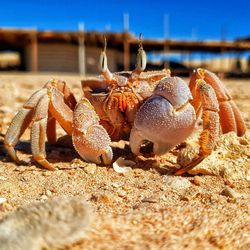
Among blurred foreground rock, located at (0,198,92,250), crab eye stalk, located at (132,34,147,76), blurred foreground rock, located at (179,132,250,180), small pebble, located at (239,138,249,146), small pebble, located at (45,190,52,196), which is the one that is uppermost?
crab eye stalk, located at (132,34,147,76)

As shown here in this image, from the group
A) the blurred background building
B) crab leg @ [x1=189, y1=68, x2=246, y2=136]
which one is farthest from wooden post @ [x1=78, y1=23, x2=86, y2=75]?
crab leg @ [x1=189, y1=68, x2=246, y2=136]

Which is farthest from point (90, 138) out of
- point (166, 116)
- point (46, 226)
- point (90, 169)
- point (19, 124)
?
point (46, 226)

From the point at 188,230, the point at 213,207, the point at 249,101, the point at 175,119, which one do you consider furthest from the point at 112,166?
the point at 249,101

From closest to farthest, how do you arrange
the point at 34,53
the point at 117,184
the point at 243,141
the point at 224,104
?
the point at 117,184 < the point at 243,141 < the point at 224,104 < the point at 34,53

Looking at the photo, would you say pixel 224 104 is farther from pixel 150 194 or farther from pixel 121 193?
pixel 121 193

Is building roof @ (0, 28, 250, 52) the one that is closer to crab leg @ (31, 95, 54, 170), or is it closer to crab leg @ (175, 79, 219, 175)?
crab leg @ (31, 95, 54, 170)
